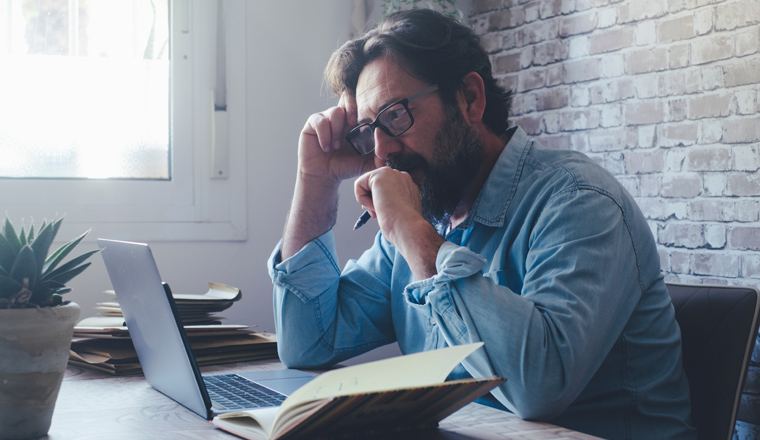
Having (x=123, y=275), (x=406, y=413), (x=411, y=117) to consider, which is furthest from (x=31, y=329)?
(x=411, y=117)

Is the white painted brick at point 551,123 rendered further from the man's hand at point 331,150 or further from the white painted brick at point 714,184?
the man's hand at point 331,150

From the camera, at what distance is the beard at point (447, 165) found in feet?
4.91

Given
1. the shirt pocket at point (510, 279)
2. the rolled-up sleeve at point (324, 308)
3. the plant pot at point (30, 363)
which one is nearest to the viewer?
the plant pot at point (30, 363)

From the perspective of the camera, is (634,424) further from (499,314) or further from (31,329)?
(31,329)

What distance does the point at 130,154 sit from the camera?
93.7 inches

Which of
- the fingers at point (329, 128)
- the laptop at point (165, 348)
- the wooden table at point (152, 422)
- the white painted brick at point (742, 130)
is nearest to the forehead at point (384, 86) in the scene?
the fingers at point (329, 128)

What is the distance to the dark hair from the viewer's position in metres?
1.52

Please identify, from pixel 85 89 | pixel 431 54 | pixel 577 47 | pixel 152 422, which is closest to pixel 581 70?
pixel 577 47

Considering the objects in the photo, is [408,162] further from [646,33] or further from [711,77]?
[646,33]

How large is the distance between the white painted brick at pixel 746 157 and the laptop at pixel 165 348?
4.70 ft

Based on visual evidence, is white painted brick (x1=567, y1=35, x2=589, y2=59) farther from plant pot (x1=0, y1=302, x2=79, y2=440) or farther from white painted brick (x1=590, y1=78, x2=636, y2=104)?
plant pot (x1=0, y1=302, x2=79, y2=440)

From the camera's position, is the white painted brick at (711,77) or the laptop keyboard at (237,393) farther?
the white painted brick at (711,77)

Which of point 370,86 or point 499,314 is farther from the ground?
point 370,86

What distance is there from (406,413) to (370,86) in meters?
0.92
